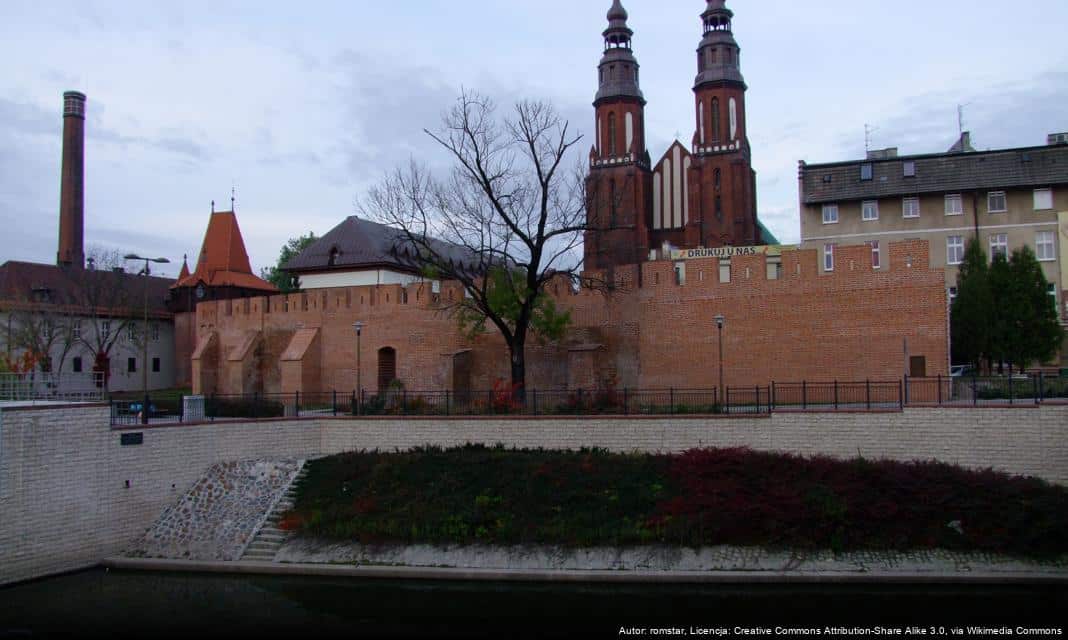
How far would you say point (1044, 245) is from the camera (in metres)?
30.6

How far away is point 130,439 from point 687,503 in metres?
11.0

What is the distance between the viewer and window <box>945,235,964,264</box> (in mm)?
31578

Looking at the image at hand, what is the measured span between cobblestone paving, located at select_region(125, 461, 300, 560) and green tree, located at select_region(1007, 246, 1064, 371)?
70.3ft

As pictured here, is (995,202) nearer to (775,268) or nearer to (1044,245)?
(1044,245)

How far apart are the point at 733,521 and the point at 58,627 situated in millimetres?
10934

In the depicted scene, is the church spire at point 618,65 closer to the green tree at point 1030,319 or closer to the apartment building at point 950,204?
the apartment building at point 950,204

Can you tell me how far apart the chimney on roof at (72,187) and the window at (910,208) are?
3766cm

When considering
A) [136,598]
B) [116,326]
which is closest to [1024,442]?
[136,598]

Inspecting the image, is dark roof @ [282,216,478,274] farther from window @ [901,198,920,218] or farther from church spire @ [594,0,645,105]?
window @ [901,198,920,218]

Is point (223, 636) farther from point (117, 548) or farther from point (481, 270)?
point (481, 270)

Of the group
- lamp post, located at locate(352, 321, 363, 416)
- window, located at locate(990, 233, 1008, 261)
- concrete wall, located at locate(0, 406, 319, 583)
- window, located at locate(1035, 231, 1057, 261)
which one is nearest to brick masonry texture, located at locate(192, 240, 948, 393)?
lamp post, located at locate(352, 321, 363, 416)

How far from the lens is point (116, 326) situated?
42.1m

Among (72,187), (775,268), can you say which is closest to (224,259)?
(72,187)

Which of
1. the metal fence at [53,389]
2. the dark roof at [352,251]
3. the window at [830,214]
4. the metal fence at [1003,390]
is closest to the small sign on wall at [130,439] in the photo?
the metal fence at [53,389]
